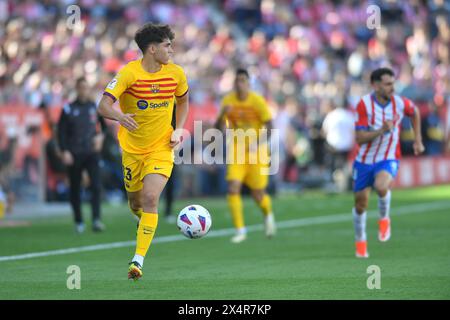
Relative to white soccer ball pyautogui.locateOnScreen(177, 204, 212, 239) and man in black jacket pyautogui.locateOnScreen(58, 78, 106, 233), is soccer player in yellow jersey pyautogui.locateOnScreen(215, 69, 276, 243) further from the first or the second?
white soccer ball pyautogui.locateOnScreen(177, 204, 212, 239)

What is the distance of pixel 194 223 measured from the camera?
436 inches

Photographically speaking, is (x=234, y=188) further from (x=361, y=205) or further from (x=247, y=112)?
(x=361, y=205)

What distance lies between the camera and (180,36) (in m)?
31.0

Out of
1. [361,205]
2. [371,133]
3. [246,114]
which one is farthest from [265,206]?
[371,133]

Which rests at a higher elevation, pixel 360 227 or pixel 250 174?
pixel 250 174

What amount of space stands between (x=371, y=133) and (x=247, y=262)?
2241mm

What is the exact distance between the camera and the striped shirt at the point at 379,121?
43.3 ft

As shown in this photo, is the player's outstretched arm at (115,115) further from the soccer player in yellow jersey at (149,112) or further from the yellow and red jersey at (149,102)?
the yellow and red jersey at (149,102)

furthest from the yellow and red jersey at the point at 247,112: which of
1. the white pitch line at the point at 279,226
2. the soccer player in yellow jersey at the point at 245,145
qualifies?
the white pitch line at the point at 279,226

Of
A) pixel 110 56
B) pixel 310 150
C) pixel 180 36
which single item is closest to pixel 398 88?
pixel 310 150

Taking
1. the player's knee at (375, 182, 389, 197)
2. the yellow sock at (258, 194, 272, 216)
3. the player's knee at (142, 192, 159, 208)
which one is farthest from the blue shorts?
the player's knee at (142, 192, 159, 208)

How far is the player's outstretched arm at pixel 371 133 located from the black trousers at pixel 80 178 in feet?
18.4

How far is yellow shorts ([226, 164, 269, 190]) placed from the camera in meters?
15.9
